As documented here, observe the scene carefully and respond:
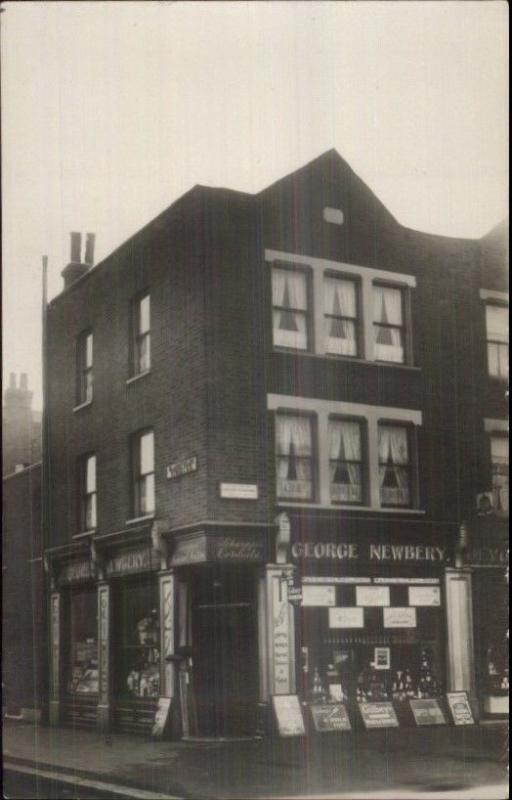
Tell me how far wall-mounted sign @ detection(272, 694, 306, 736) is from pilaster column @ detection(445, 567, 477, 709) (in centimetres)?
128

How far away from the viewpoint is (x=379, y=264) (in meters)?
8.74

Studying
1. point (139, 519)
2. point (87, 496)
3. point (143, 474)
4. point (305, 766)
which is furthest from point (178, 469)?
point (305, 766)

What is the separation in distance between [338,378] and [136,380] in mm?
1692

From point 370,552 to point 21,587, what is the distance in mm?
2912

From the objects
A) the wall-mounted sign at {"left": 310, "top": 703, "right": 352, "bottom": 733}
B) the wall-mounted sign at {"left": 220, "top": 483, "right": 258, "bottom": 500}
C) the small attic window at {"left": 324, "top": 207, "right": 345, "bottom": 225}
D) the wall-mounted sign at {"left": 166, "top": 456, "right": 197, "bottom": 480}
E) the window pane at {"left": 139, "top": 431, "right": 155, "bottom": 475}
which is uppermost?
the small attic window at {"left": 324, "top": 207, "right": 345, "bottom": 225}

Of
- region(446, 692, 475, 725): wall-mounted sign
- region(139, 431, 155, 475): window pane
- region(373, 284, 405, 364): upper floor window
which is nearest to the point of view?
region(139, 431, 155, 475): window pane

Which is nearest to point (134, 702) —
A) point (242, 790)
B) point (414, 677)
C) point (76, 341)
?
point (242, 790)

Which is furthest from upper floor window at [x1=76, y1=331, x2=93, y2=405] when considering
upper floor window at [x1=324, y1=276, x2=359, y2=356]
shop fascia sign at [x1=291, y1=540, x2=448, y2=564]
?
shop fascia sign at [x1=291, y1=540, x2=448, y2=564]

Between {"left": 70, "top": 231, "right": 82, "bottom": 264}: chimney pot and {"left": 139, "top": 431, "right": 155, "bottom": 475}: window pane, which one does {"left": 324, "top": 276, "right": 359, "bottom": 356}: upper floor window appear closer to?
{"left": 139, "top": 431, "right": 155, "bottom": 475}: window pane

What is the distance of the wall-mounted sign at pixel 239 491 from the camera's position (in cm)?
844

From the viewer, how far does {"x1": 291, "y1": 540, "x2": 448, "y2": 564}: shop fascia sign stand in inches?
324

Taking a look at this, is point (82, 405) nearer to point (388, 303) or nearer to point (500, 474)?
point (388, 303)

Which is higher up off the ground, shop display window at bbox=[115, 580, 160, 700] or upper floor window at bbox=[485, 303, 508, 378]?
upper floor window at bbox=[485, 303, 508, 378]

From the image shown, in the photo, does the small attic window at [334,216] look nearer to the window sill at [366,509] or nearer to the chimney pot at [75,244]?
the chimney pot at [75,244]
